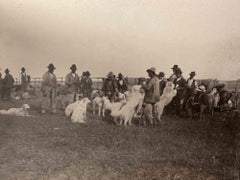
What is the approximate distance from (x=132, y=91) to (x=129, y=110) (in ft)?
1.48

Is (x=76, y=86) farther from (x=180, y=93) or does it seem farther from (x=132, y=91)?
(x=180, y=93)

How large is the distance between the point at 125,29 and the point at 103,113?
2427 millimetres

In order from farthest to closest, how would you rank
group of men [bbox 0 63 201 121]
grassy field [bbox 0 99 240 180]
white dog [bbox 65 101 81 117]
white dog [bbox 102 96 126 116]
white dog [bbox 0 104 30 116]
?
white dog [bbox 0 104 30 116] → white dog [bbox 65 101 81 117] → white dog [bbox 102 96 126 116] → group of men [bbox 0 63 201 121] → grassy field [bbox 0 99 240 180]

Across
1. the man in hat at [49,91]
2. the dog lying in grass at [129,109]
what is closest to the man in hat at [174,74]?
the dog lying in grass at [129,109]

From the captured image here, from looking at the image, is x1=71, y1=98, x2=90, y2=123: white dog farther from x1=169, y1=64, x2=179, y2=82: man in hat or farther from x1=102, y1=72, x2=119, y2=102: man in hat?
x1=169, y1=64, x2=179, y2=82: man in hat

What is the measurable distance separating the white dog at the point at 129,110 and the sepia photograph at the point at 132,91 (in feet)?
0.06

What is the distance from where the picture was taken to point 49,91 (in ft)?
30.1

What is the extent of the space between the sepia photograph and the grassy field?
1 cm

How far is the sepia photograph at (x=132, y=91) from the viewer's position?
5754mm

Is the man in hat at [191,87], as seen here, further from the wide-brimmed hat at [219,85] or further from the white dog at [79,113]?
the white dog at [79,113]

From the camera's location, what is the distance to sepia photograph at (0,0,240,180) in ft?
18.9

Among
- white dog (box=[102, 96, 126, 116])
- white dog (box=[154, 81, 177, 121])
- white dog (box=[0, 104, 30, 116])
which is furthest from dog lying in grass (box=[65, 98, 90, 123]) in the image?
white dog (box=[154, 81, 177, 121])

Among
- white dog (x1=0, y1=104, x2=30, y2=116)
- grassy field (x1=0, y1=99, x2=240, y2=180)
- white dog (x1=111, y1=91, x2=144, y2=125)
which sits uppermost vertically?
white dog (x1=111, y1=91, x2=144, y2=125)

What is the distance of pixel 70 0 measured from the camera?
269 inches
